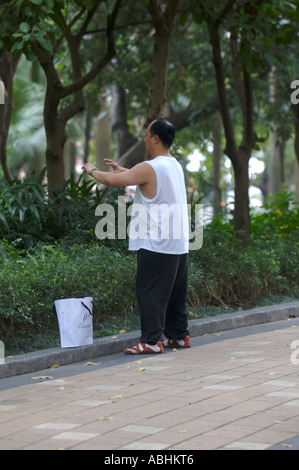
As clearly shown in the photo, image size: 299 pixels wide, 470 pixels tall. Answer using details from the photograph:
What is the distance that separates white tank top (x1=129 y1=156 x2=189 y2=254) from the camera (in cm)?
769

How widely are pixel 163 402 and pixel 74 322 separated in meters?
1.99

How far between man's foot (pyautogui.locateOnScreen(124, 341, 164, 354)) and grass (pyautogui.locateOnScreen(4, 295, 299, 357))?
53 cm

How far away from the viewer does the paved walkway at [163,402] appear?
4.80m

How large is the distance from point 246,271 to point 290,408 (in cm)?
521

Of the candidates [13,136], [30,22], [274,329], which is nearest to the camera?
[274,329]

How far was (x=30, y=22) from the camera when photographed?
10.2m

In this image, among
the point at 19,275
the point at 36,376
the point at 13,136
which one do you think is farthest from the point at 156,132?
the point at 13,136

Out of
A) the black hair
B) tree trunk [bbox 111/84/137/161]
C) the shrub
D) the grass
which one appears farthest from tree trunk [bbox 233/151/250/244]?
tree trunk [bbox 111/84/137/161]

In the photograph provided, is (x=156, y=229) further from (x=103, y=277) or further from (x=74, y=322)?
(x=103, y=277)

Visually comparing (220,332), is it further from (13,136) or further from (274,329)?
(13,136)

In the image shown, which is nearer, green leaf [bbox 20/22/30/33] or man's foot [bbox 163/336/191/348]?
man's foot [bbox 163/336/191/348]

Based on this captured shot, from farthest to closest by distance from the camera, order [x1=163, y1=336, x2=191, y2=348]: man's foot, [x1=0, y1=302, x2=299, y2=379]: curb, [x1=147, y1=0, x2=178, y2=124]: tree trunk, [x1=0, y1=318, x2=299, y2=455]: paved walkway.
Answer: [x1=147, y1=0, x2=178, y2=124]: tree trunk, [x1=163, y1=336, x2=191, y2=348]: man's foot, [x1=0, y1=302, x2=299, y2=379]: curb, [x1=0, y1=318, x2=299, y2=455]: paved walkway

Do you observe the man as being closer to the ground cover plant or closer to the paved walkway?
the paved walkway

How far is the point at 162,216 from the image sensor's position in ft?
25.2
